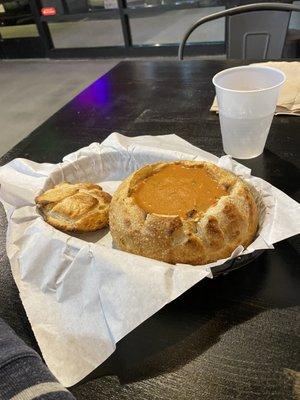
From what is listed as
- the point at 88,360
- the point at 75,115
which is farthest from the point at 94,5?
the point at 88,360

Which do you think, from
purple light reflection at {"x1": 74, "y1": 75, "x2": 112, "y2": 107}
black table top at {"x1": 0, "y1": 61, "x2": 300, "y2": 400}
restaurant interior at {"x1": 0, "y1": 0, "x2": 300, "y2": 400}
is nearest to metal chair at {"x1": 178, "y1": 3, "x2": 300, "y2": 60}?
purple light reflection at {"x1": 74, "y1": 75, "x2": 112, "y2": 107}

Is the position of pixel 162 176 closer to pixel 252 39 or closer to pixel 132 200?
pixel 132 200

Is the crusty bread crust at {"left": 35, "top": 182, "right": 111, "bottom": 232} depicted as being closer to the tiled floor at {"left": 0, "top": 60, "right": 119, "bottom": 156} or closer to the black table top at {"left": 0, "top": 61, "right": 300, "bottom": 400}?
the black table top at {"left": 0, "top": 61, "right": 300, "bottom": 400}

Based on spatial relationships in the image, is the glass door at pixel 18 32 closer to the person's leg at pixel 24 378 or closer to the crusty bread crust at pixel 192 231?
the crusty bread crust at pixel 192 231

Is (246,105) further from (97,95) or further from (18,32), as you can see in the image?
(18,32)

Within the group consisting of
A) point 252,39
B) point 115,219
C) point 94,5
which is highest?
point 115,219

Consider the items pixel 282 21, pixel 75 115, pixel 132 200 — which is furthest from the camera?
pixel 282 21

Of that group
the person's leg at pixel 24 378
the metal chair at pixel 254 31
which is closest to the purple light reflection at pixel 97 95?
the metal chair at pixel 254 31
